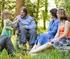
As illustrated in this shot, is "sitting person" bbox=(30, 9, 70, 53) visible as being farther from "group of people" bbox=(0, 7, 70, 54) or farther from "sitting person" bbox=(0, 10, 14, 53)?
"sitting person" bbox=(0, 10, 14, 53)

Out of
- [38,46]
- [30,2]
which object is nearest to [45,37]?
[38,46]

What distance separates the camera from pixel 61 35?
937 centimetres

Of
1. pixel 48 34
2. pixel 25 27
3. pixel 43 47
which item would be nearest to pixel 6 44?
pixel 43 47

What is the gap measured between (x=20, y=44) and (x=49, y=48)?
224 cm

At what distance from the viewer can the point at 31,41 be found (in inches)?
438

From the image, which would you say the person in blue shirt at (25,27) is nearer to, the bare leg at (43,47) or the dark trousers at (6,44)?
the dark trousers at (6,44)

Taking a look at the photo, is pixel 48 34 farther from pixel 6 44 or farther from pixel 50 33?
pixel 6 44

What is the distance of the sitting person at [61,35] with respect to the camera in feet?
29.9

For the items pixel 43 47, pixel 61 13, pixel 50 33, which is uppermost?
pixel 61 13

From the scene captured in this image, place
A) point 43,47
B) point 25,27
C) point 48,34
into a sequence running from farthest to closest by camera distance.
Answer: point 25,27 < point 48,34 < point 43,47

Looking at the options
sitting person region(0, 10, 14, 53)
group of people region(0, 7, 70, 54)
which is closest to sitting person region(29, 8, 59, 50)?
group of people region(0, 7, 70, 54)

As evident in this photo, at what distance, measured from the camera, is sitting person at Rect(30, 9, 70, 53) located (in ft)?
29.9

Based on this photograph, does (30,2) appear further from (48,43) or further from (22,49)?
(48,43)

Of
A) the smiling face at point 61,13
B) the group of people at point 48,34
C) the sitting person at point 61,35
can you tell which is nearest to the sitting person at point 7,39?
the group of people at point 48,34
